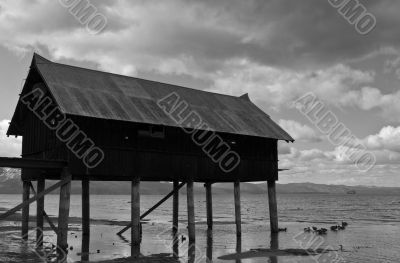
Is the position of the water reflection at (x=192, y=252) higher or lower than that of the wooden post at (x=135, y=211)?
lower

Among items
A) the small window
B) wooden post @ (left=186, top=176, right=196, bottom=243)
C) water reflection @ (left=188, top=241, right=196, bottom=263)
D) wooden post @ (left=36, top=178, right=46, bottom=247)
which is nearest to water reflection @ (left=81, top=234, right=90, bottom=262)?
wooden post @ (left=36, top=178, right=46, bottom=247)

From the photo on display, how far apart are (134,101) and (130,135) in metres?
2.50

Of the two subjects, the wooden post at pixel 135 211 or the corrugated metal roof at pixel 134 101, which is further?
the wooden post at pixel 135 211

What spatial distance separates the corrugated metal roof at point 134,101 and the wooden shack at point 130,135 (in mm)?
66

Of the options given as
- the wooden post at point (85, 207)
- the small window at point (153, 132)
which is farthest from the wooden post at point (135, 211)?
the wooden post at point (85, 207)

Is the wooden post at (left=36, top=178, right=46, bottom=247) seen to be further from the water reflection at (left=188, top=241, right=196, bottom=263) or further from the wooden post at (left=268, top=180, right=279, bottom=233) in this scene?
the wooden post at (left=268, top=180, right=279, bottom=233)

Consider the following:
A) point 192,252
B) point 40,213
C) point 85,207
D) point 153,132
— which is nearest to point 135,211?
point 192,252

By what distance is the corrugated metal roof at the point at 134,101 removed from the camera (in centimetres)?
2291

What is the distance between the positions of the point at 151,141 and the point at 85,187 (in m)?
8.01

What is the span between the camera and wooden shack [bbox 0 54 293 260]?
22.2m

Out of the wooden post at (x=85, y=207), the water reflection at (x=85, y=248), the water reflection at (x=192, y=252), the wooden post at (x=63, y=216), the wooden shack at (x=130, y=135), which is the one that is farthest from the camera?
the wooden post at (x=85, y=207)

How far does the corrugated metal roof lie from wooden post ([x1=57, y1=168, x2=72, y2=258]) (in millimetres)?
3049

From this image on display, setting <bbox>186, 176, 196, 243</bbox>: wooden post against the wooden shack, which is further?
<bbox>186, 176, 196, 243</bbox>: wooden post

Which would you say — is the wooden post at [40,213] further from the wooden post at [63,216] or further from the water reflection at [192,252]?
the water reflection at [192,252]
